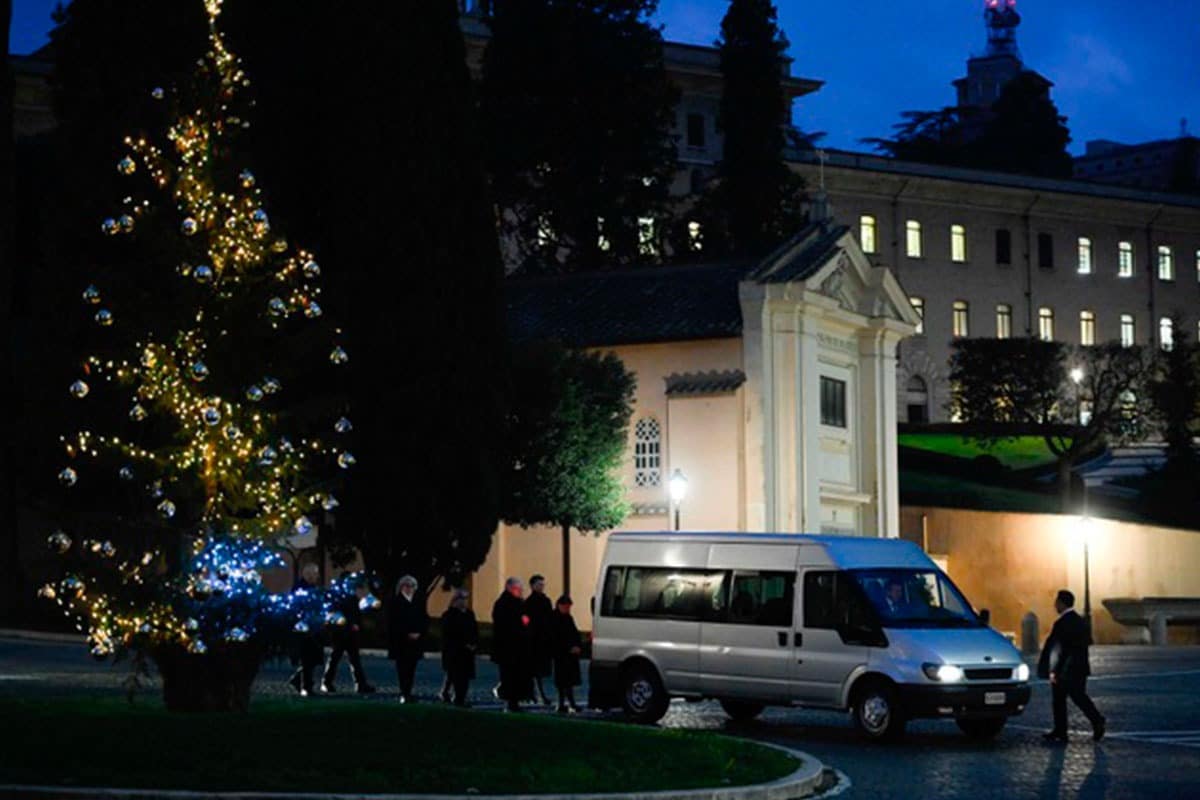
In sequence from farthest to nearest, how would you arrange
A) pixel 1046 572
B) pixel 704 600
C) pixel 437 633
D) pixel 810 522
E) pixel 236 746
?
pixel 1046 572, pixel 810 522, pixel 437 633, pixel 704 600, pixel 236 746

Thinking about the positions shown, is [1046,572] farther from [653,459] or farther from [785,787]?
[785,787]

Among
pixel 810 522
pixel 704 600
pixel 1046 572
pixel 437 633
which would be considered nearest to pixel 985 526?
pixel 1046 572

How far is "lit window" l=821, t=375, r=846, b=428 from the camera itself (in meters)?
54.8

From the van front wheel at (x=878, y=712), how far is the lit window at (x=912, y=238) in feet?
265

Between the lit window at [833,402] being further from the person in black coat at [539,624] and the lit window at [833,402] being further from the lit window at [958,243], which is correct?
the lit window at [958,243]

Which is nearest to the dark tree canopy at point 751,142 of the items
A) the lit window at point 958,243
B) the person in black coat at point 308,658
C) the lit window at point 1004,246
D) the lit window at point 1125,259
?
the lit window at point 958,243

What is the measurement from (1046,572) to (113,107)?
30.2 meters

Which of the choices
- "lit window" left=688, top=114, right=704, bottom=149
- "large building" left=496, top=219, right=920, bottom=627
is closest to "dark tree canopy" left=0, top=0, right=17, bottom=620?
"large building" left=496, top=219, right=920, bottom=627

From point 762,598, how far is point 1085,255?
86360mm

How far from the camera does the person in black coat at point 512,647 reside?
90.9 ft

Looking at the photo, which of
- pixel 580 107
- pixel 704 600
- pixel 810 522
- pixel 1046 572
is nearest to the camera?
pixel 704 600

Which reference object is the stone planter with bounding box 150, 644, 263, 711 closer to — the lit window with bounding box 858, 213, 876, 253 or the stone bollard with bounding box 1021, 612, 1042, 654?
the stone bollard with bounding box 1021, 612, 1042, 654

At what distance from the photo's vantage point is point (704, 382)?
5212 centimetres

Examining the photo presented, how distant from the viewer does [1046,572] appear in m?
59.9
